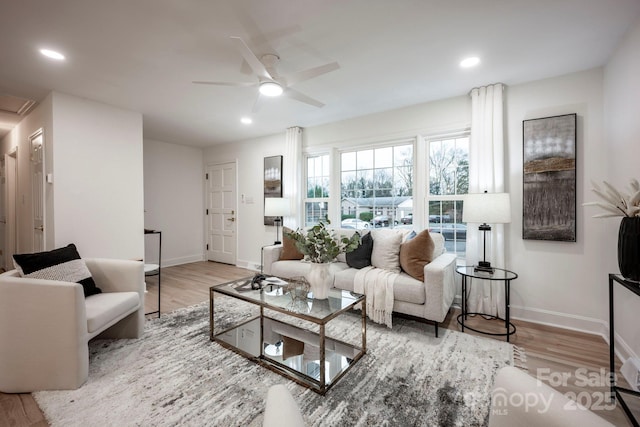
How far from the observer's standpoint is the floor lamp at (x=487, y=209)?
2678 millimetres

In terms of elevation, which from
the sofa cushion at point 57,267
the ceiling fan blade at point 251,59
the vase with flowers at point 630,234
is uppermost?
the ceiling fan blade at point 251,59

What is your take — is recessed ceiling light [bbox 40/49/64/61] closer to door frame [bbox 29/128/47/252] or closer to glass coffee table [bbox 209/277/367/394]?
door frame [bbox 29/128/47/252]

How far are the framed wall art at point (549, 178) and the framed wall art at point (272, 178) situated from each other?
3.53 metres

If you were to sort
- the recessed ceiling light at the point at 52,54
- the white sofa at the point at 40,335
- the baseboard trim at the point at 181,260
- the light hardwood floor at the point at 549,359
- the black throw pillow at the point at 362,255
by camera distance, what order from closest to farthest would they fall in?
A: the light hardwood floor at the point at 549,359
the white sofa at the point at 40,335
the recessed ceiling light at the point at 52,54
the black throw pillow at the point at 362,255
the baseboard trim at the point at 181,260

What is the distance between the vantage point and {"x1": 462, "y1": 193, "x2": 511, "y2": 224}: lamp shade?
8.78ft

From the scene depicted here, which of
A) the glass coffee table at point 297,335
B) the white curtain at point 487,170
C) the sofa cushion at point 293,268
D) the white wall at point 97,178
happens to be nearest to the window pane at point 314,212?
the sofa cushion at point 293,268

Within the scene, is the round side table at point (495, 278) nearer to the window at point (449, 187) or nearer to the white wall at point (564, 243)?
the white wall at point (564, 243)

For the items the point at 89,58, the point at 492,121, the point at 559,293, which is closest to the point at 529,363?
the point at 559,293

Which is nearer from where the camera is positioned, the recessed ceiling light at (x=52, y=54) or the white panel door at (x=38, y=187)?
the recessed ceiling light at (x=52, y=54)

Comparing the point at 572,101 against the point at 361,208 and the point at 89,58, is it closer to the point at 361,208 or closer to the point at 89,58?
the point at 361,208

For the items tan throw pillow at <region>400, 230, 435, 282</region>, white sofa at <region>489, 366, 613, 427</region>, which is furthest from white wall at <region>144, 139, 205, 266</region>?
white sofa at <region>489, 366, 613, 427</region>

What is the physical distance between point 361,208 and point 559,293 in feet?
8.01

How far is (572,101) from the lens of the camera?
2783 millimetres

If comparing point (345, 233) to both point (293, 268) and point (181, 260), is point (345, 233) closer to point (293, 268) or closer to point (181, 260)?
point (293, 268)
